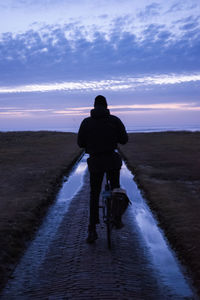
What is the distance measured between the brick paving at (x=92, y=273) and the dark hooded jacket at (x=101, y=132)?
190 cm

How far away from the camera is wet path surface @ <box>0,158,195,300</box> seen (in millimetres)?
5320

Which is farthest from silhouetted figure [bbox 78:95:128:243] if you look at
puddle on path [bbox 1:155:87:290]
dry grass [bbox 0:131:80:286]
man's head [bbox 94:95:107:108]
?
dry grass [bbox 0:131:80:286]

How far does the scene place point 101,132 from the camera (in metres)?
7.37

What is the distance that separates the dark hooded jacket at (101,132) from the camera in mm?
7363

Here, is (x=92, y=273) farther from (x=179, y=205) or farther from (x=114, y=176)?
(x=179, y=205)

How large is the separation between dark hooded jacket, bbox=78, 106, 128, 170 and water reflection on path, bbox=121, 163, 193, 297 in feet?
7.25

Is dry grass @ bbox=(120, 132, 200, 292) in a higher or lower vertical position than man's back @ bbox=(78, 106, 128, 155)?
lower

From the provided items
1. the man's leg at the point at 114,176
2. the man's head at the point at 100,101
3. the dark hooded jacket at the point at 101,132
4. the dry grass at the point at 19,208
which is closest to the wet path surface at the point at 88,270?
the dry grass at the point at 19,208

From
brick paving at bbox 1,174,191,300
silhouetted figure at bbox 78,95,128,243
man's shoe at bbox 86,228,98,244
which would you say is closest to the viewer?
brick paving at bbox 1,174,191,300

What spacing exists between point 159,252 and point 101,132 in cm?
266

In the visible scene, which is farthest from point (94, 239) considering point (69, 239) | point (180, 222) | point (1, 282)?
point (180, 222)

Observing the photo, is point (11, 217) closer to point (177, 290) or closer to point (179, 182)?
point (177, 290)

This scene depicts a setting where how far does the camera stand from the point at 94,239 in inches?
302

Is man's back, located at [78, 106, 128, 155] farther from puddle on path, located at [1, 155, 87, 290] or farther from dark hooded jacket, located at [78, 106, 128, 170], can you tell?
puddle on path, located at [1, 155, 87, 290]
